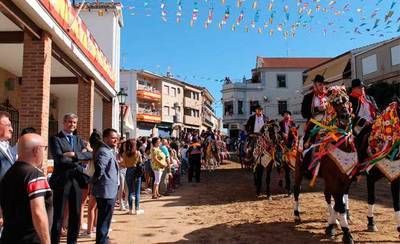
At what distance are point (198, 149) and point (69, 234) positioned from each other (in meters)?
12.5

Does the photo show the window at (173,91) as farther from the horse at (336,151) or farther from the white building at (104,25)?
the horse at (336,151)

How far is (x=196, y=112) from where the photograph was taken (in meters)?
76.3

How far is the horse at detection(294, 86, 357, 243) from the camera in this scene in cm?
662

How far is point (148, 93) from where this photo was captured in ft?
198

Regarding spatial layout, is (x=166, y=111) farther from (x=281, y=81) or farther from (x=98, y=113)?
(x=98, y=113)

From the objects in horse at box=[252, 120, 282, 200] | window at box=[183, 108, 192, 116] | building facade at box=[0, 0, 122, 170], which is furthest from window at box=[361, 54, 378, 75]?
window at box=[183, 108, 192, 116]

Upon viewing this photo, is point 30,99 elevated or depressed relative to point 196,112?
depressed

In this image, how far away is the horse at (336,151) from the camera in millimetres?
6621

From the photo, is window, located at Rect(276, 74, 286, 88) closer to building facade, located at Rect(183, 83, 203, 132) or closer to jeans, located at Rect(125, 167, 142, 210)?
building facade, located at Rect(183, 83, 203, 132)

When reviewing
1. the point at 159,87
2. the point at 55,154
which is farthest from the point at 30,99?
the point at 159,87

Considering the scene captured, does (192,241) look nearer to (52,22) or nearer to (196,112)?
(52,22)

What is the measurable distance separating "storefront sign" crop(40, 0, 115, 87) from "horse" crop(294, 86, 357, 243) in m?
5.37

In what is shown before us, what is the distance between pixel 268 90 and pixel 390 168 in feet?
176

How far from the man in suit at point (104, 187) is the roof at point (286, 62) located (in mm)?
55874
